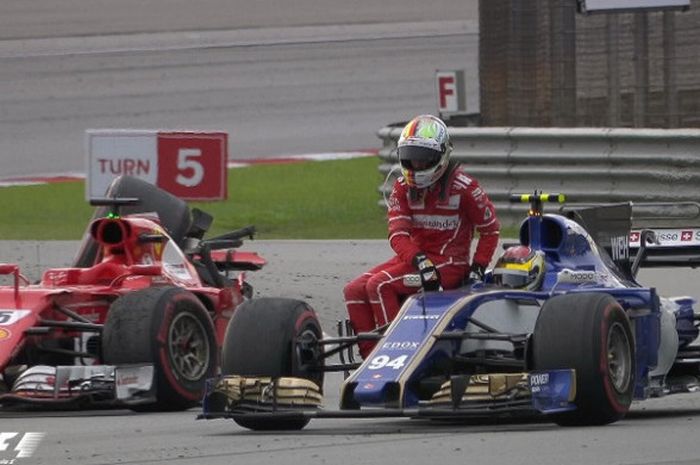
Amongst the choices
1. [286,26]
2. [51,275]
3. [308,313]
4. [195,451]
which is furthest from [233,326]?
[286,26]

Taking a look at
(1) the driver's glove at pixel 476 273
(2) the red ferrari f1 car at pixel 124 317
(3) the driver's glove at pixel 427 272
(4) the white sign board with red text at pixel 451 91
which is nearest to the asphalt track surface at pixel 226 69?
(4) the white sign board with red text at pixel 451 91

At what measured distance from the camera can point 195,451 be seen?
9.36 meters

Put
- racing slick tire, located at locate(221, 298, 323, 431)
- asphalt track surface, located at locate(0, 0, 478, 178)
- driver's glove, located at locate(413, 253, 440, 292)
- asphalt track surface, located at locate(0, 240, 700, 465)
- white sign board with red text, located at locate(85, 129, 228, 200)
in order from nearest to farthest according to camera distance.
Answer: asphalt track surface, located at locate(0, 240, 700, 465) < racing slick tire, located at locate(221, 298, 323, 431) < driver's glove, located at locate(413, 253, 440, 292) < white sign board with red text, located at locate(85, 129, 228, 200) < asphalt track surface, located at locate(0, 0, 478, 178)

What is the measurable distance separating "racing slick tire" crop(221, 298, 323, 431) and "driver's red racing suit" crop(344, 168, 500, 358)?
0.45 m

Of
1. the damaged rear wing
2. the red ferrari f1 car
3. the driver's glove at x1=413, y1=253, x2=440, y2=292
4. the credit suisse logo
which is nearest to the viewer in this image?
the driver's glove at x1=413, y1=253, x2=440, y2=292

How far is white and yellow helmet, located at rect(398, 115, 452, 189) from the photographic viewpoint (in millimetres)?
11086

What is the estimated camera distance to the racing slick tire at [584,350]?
9914mm

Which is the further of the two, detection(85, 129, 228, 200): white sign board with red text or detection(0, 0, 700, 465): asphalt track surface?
detection(85, 129, 228, 200): white sign board with red text

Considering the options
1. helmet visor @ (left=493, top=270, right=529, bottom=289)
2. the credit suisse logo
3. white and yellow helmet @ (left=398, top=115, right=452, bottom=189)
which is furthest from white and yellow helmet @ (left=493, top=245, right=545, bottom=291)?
the credit suisse logo

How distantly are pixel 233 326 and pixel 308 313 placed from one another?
1.35ft

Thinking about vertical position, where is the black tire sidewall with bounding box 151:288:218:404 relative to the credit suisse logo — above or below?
below

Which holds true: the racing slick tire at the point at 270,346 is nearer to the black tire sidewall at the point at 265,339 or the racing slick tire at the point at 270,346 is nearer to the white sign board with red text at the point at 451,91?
the black tire sidewall at the point at 265,339

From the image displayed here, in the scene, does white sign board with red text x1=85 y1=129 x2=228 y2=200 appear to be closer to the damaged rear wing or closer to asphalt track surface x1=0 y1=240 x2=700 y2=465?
asphalt track surface x1=0 y1=240 x2=700 y2=465

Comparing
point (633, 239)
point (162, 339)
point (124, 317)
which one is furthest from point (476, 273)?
point (124, 317)
